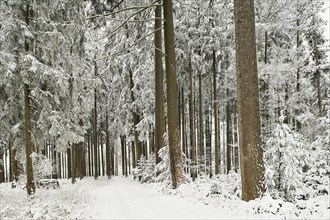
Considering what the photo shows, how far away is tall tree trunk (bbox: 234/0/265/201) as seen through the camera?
722cm

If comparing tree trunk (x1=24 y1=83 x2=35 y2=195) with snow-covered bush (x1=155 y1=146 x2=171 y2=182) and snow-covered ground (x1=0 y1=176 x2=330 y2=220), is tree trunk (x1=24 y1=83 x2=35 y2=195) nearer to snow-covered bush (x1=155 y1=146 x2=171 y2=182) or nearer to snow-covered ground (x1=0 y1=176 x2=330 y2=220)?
snow-covered ground (x1=0 y1=176 x2=330 y2=220)

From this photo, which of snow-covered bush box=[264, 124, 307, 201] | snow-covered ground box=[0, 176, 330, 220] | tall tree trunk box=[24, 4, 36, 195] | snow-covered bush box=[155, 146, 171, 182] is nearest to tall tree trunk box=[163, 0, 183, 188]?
snow-covered ground box=[0, 176, 330, 220]

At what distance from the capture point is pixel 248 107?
735cm

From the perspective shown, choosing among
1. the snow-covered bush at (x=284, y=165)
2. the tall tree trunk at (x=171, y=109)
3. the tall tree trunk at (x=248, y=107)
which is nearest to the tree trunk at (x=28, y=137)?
the tall tree trunk at (x=171, y=109)

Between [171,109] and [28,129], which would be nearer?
[171,109]

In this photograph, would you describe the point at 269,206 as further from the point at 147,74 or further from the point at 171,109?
the point at 147,74

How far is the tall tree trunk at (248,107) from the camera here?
284 inches

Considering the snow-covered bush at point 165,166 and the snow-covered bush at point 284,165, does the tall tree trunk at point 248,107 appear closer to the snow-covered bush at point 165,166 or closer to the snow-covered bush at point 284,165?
the snow-covered bush at point 284,165

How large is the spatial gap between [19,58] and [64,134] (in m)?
3.85

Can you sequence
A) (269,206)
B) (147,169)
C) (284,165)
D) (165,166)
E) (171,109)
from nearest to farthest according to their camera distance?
(269,206) → (284,165) → (171,109) → (165,166) → (147,169)

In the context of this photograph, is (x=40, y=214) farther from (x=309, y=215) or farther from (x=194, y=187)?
(x=309, y=215)

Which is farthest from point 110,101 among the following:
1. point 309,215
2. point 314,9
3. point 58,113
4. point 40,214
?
point 309,215

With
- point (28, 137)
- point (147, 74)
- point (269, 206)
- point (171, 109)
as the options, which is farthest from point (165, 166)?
point (147, 74)

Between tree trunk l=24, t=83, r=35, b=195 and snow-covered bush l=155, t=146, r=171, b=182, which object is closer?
tree trunk l=24, t=83, r=35, b=195
